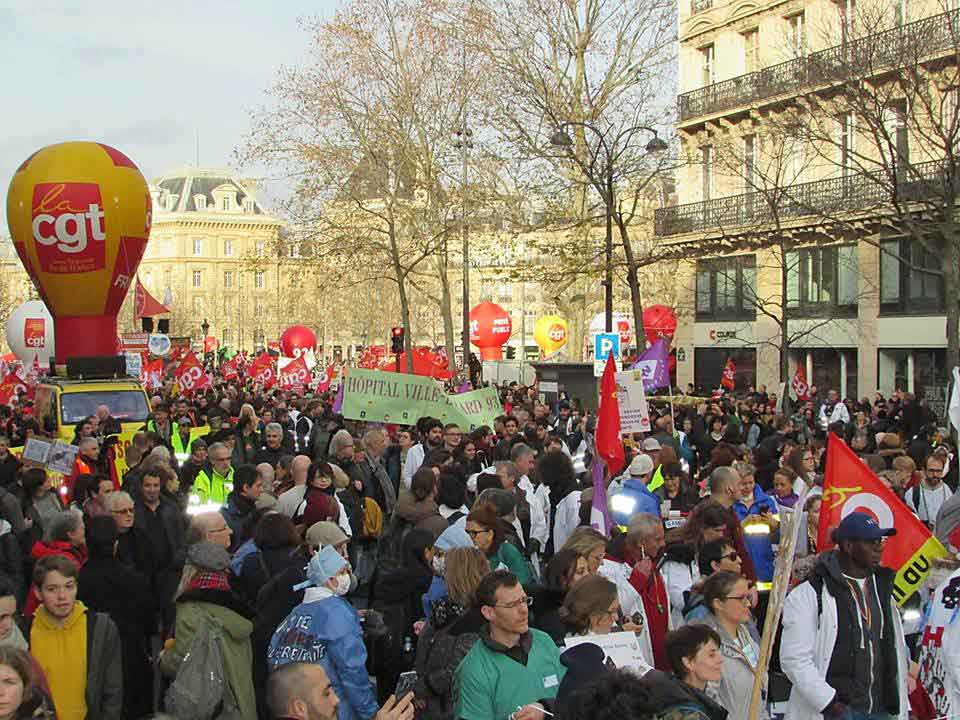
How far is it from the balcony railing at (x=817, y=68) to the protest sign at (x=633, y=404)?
9514 mm

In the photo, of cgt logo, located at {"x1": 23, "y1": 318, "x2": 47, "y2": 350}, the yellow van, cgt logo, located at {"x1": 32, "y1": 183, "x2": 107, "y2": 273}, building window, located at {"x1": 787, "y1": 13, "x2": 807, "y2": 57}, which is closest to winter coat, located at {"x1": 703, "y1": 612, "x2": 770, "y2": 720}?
the yellow van

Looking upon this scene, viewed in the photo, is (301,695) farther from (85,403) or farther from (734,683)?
(85,403)

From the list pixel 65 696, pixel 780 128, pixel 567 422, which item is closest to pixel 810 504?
pixel 65 696

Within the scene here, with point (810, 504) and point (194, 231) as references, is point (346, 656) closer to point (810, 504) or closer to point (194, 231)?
point (810, 504)

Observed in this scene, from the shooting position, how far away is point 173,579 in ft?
29.3

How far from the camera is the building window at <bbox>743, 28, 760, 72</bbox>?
38500 millimetres

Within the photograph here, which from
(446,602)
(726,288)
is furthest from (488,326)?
(446,602)

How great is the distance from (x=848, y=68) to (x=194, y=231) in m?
114

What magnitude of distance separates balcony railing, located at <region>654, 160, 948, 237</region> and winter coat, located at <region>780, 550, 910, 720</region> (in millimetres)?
21252

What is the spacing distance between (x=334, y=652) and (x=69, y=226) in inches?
1048

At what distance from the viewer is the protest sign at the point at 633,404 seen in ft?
46.3

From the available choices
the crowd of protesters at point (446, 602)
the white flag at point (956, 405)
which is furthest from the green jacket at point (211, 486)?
the white flag at point (956, 405)

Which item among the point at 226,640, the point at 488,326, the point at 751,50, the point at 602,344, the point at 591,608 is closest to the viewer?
the point at 591,608

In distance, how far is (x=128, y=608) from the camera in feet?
24.1
